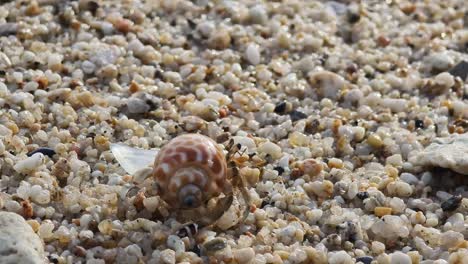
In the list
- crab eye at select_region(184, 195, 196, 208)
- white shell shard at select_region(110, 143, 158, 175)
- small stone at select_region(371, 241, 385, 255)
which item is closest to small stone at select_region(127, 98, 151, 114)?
white shell shard at select_region(110, 143, 158, 175)

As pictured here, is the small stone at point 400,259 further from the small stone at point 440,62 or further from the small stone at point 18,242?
the small stone at point 440,62

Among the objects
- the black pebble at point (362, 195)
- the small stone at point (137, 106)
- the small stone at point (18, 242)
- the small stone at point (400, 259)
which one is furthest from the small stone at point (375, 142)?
the small stone at point (18, 242)

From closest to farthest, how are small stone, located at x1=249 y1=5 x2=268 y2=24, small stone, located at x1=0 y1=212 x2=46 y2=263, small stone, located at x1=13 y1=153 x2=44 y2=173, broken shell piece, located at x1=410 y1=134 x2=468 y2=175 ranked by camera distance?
small stone, located at x1=0 y1=212 x2=46 y2=263 < small stone, located at x1=13 y1=153 x2=44 y2=173 < broken shell piece, located at x1=410 y1=134 x2=468 y2=175 < small stone, located at x1=249 y1=5 x2=268 y2=24

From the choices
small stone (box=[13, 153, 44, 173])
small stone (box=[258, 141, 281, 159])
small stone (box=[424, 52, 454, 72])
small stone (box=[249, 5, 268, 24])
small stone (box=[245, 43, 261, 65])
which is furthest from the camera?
small stone (box=[249, 5, 268, 24])

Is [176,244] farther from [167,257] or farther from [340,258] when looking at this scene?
[340,258]

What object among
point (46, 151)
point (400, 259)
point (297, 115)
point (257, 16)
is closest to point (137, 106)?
point (46, 151)

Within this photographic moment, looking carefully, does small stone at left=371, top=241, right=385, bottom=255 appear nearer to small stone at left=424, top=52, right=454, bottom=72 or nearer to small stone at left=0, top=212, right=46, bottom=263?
small stone at left=0, top=212, right=46, bottom=263

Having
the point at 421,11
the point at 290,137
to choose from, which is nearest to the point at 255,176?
the point at 290,137
